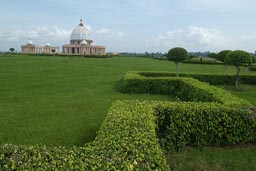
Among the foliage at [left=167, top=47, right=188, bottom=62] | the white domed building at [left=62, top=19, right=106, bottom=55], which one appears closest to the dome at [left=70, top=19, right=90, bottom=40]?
the white domed building at [left=62, top=19, right=106, bottom=55]

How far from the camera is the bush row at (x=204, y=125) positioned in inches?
198

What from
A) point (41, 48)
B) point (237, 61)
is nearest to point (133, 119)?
point (237, 61)

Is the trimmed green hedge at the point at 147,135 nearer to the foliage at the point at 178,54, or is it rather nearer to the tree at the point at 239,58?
the tree at the point at 239,58

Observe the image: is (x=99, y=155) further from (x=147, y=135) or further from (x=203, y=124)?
(x=203, y=124)

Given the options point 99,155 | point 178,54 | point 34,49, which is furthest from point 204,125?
point 34,49

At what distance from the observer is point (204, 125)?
505 cm

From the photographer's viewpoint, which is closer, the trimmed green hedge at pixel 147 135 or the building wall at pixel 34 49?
the trimmed green hedge at pixel 147 135

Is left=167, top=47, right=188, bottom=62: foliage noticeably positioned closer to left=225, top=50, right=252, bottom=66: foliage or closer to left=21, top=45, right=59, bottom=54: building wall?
left=225, top=50, right=252, bottom=66: foliage

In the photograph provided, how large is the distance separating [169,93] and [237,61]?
4.37 meters

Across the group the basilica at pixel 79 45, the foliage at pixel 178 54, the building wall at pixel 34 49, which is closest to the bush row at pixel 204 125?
the foliage at pixel 178 54

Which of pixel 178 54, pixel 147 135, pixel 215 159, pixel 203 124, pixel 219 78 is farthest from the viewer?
pixel 178 54

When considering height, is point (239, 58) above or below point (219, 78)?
above

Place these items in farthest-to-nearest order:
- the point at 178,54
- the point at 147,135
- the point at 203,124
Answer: the point at 178,54 → the point at 203,124 → the point at 147,135

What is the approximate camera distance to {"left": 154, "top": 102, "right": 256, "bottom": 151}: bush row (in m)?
5.03
